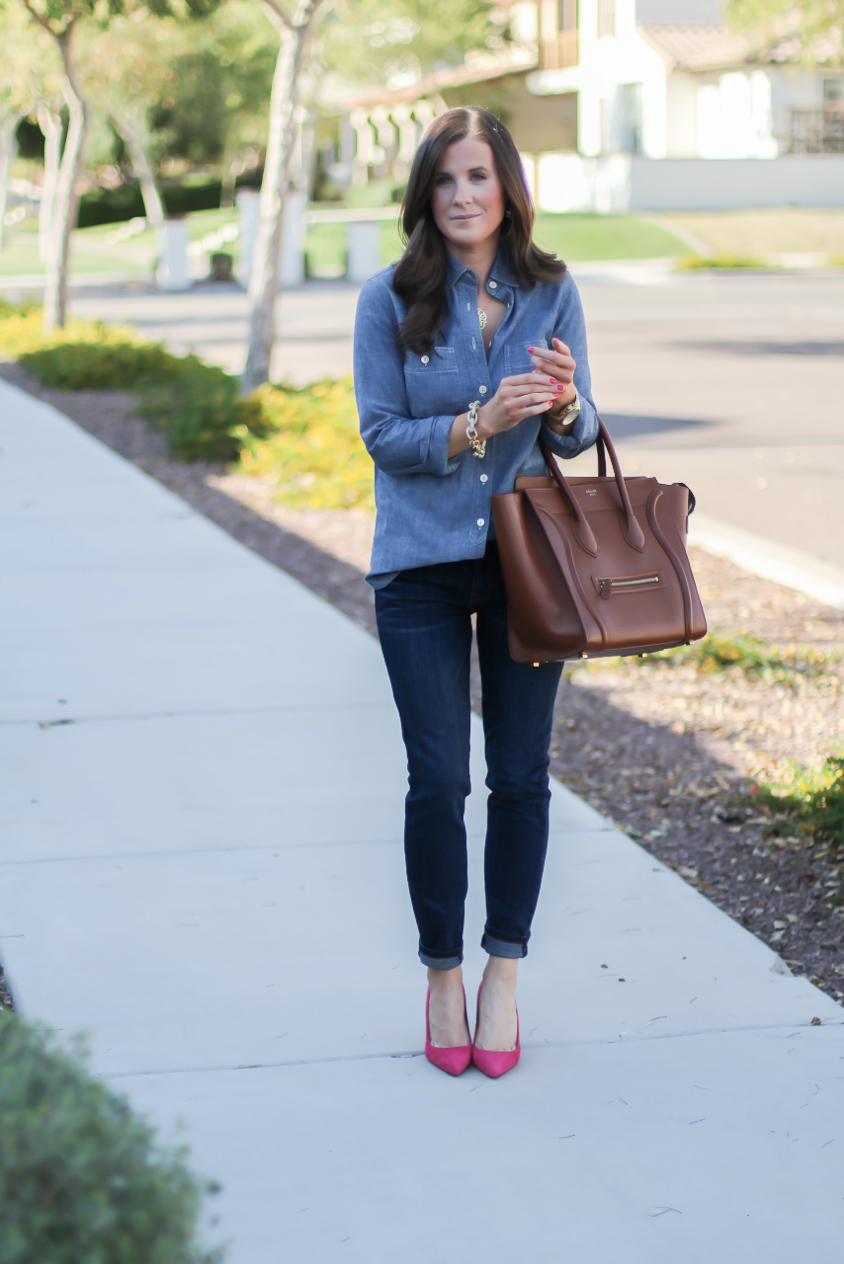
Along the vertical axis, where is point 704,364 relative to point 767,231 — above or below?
below

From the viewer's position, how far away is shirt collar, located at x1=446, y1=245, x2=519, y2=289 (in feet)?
9.64

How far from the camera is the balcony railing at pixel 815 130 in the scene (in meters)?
44.5

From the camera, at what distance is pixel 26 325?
18656mm

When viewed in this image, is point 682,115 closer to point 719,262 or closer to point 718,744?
point 719,262

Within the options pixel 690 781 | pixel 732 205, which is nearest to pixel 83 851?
pixel 690 781

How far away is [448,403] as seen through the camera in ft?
9.56

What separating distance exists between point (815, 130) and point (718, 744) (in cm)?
4343

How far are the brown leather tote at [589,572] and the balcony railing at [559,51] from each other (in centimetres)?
5128

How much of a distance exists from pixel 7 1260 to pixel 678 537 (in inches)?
78.0

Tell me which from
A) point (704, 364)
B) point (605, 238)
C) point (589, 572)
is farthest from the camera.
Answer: point (605, 238)

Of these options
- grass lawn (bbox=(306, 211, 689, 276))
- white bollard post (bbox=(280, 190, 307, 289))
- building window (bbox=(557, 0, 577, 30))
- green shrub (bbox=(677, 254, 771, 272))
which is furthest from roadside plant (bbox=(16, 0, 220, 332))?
building window (bbox=(557, 0, 577, 30))

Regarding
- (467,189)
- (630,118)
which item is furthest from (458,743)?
(630,118)

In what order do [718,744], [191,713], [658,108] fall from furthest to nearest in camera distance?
[658,108], [191,713], [718,744]

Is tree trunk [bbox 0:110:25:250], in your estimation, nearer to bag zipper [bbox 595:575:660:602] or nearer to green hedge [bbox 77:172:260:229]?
green hedge [bbox 77:172:260:229]
